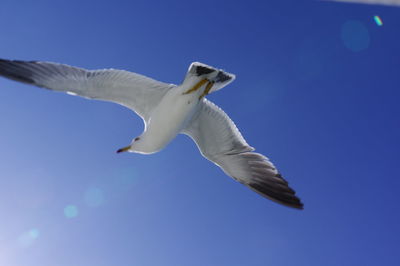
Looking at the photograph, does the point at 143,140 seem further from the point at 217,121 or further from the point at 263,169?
the point at 263,169

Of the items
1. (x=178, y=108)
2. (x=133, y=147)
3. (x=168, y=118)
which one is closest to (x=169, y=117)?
(x=168, y=118)

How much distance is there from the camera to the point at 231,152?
7.06 metres

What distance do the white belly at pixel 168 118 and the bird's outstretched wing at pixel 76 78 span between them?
1.40 ft

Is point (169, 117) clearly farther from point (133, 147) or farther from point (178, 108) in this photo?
point (133, 147)

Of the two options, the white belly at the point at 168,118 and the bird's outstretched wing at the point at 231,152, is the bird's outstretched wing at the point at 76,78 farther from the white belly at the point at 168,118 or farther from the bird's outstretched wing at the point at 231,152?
the bird's outstretched wing at the point at 231,152

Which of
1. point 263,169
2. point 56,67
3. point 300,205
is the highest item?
point 56,67

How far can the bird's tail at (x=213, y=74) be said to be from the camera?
5.84 meters

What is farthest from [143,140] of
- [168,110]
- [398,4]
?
[398,4]

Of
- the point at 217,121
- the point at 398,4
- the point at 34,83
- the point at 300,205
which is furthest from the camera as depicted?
the point at 217,121

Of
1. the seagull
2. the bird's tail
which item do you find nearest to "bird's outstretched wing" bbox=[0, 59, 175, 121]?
the seagull

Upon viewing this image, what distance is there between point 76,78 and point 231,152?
2830 millimetres

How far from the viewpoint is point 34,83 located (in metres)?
5.69

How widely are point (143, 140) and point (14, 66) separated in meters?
2.09

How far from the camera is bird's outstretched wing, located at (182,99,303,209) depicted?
260 inches
